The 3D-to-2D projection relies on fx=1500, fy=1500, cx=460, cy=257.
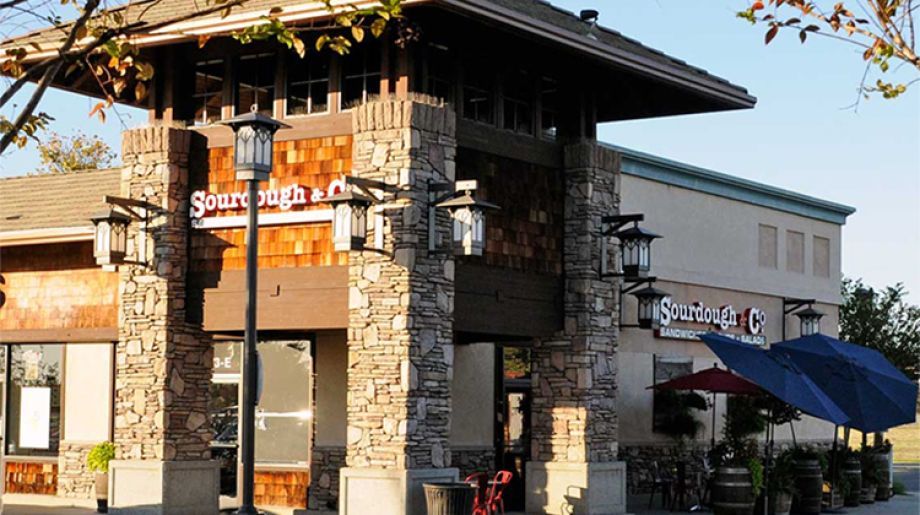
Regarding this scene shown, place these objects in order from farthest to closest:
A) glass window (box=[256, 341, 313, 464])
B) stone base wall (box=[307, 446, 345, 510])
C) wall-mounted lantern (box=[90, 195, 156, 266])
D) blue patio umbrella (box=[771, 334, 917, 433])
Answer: glass window (box=[256, 341, 313, 464]) < stone base wall (box=[307, 446, 345, 510]) < blue patio umbrella (box=[771, 334, 917, 433]) < wall-mounted lantern (box=[90, 195, 156, 266])

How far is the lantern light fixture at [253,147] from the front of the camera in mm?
18188

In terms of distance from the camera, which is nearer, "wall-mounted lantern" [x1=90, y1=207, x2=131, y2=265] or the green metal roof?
"wall-mounted lantern" [x1=90, y1=207, x2=131, y2=265]

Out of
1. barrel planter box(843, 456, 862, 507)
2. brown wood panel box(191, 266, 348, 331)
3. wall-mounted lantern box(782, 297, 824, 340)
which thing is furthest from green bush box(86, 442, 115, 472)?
wall-mounted lantern box(782, 297, 824, 340)

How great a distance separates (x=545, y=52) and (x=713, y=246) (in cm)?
1146

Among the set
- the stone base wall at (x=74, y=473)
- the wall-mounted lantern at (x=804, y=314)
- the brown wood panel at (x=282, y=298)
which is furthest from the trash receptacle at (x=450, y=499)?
the wall-mounted lantern at (x=804, y=314)

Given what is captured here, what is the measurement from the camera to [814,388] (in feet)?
74.4

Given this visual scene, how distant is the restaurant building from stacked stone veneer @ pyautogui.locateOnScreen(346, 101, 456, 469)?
31 millimetres

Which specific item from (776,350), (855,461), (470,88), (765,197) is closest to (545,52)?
(470,88)

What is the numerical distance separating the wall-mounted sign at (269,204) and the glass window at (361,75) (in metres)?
1.30

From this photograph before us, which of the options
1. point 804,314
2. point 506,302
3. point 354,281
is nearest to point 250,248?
point 354,281

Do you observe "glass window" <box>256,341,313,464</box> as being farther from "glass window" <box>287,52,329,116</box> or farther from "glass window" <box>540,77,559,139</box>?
"glass window" <box>540,77,559,139</box>

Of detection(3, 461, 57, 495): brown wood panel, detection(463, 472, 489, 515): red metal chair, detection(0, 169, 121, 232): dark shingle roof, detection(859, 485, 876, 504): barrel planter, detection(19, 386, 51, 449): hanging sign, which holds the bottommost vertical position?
detection(859, 485, 876, 504): barrel planter

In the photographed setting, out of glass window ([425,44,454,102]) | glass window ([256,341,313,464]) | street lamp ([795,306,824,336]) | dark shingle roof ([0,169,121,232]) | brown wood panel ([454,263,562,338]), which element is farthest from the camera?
street lamp ([795,306,824,336])

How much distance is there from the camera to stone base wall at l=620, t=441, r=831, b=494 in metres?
29.9
